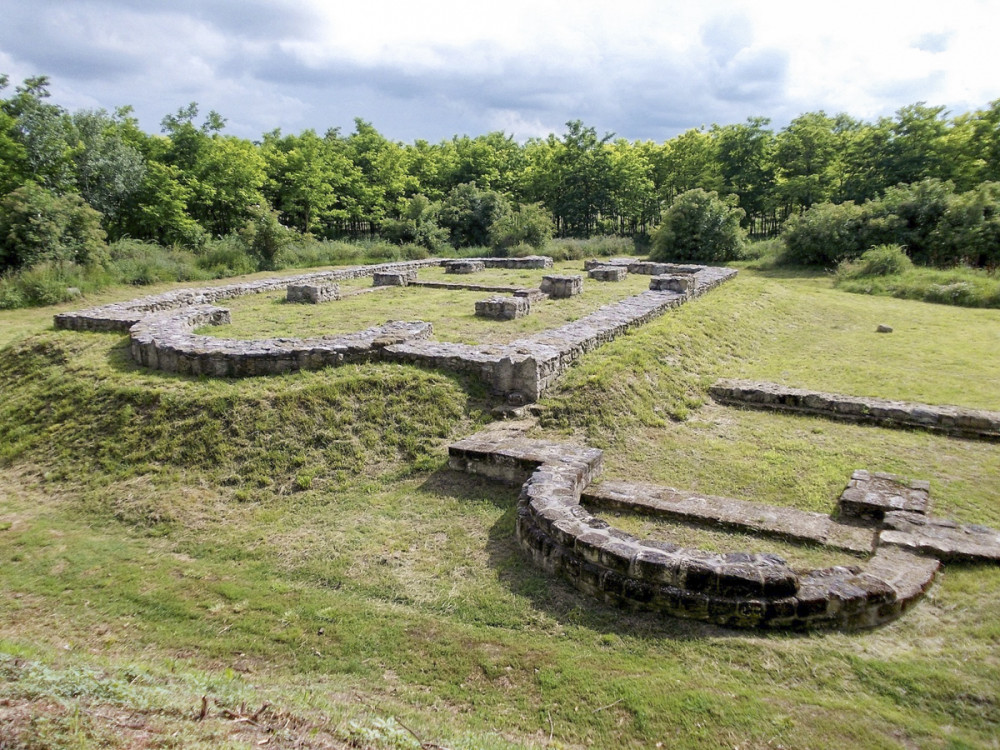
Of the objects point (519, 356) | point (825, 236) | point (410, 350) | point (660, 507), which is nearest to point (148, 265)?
point (410, 350)

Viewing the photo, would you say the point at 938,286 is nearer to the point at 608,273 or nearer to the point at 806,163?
the point at 608,273

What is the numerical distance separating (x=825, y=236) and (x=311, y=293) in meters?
18.4

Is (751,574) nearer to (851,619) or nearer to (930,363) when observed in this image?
(851,619)

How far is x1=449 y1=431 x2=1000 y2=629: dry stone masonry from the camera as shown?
4668mm

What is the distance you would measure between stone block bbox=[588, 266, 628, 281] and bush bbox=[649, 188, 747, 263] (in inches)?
212

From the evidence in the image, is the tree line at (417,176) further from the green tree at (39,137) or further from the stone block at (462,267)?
the stone block at (462,267)

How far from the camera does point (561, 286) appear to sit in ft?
55.8

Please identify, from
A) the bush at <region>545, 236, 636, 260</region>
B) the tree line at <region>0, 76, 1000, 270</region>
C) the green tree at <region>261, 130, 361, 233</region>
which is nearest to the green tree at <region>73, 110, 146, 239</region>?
the tree line at <region>0, 76, 1000, 270</region>

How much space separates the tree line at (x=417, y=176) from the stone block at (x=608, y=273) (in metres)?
7.61

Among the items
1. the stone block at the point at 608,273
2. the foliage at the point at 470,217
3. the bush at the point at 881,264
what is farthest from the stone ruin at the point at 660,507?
the foliage at the point at 470,217

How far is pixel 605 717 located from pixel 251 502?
15.7 ft

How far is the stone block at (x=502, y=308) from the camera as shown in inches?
552

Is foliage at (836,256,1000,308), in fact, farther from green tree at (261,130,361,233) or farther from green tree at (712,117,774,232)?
green tree at (261,130,361,233)

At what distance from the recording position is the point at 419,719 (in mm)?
3926
